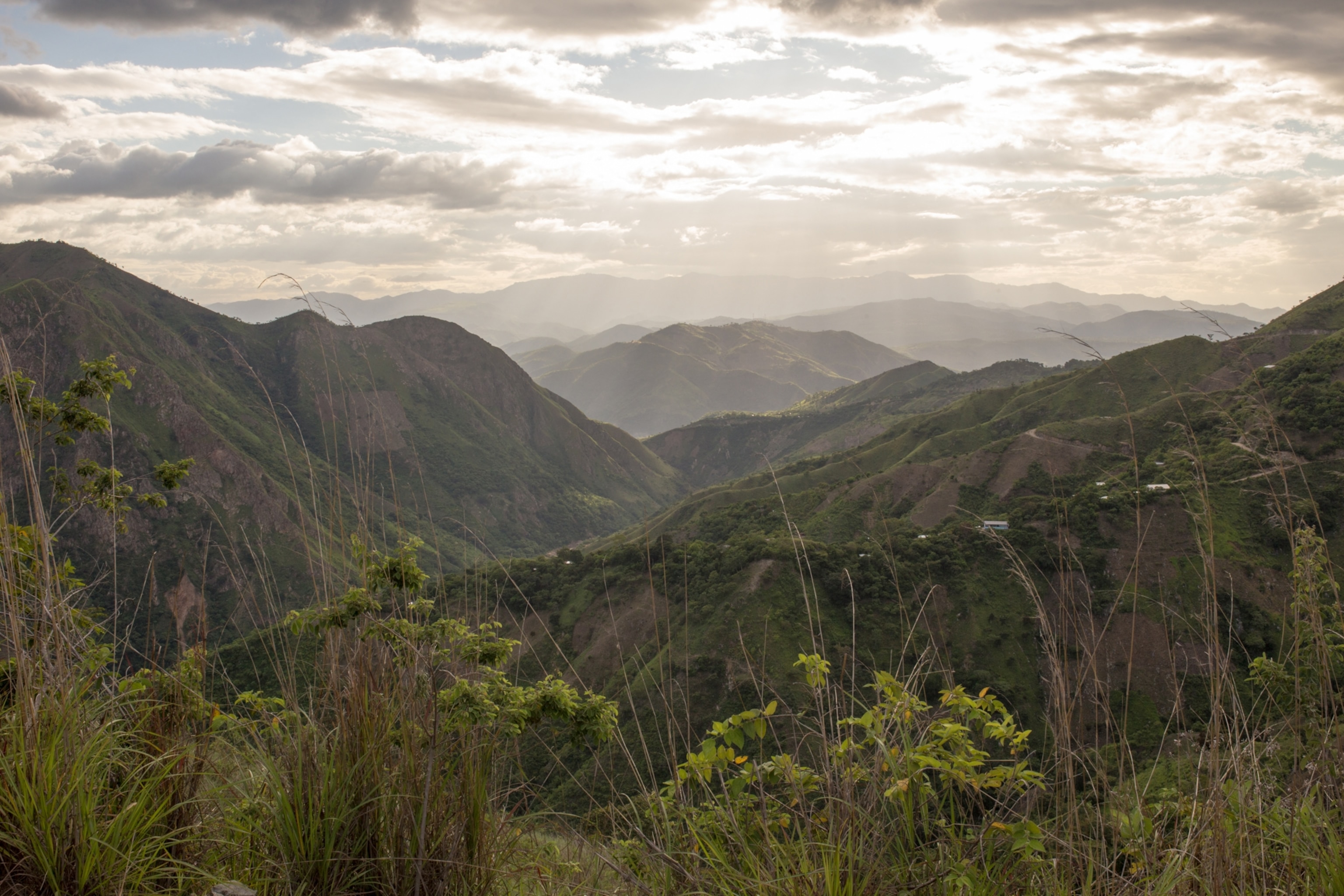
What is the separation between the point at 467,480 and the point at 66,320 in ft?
182

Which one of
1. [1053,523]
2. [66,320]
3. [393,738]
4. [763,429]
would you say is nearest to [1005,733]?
[393,738]

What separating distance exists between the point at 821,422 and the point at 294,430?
14309 cm

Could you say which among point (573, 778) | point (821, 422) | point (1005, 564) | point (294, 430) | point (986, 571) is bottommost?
point (821, 422)

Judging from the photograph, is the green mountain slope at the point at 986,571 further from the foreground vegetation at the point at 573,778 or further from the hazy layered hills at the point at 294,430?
the foreground vegetation at the point at 573,778

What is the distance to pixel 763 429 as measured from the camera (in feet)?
562

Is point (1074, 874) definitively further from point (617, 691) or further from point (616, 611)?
point (616, 611)

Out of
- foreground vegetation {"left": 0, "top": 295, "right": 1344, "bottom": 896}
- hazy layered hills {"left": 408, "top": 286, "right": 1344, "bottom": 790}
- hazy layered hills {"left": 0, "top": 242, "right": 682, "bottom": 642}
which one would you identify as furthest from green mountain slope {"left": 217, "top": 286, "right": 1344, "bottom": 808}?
foreground vegetation {"left": 0, "top": 295, "right": 1344, "bottom": 896}

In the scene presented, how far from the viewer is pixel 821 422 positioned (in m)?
160

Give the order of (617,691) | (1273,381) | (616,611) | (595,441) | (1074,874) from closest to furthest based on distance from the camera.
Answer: (1074,874), (617,691), (616,611), (1273,381), (595,441)

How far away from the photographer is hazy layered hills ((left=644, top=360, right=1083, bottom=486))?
136125 millimetres

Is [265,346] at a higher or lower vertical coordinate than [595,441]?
higher

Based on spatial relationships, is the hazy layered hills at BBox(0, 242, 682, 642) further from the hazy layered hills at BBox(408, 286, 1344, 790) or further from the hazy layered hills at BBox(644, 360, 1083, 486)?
the hazy layered hills at BBox(644, 360, 1083, 486)

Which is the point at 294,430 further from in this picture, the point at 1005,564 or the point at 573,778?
the point at 1005,564

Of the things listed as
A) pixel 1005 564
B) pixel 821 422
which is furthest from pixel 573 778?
pixel 821 422
